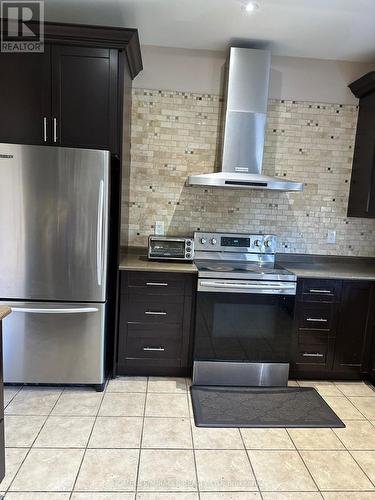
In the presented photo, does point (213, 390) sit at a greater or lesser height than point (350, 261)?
lesser

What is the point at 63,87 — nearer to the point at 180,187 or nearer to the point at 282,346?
the point at 180,187

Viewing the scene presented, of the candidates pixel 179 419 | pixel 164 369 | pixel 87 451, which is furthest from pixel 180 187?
pixel 87 451

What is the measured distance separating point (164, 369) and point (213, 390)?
0.41 meters

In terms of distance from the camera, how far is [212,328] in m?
2.59

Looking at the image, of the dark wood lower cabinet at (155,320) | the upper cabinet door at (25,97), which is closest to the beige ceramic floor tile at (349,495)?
the dark wood lower cabinet at (155,320)

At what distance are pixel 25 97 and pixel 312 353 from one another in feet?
9.20

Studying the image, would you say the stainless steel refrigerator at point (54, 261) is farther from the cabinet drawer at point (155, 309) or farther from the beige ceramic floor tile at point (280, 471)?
the beige ceramic floor tile at point (280, 471)

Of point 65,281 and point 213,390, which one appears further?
point 213,390

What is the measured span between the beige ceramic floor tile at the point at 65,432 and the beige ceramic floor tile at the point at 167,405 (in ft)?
1.26

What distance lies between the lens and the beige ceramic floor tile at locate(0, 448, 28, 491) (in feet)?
5.45

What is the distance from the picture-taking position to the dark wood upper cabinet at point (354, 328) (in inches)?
106

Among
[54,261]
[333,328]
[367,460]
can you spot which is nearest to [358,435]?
[367,460]

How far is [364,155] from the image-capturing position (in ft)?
9.73

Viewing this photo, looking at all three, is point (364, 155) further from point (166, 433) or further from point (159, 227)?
point (166, 433)
